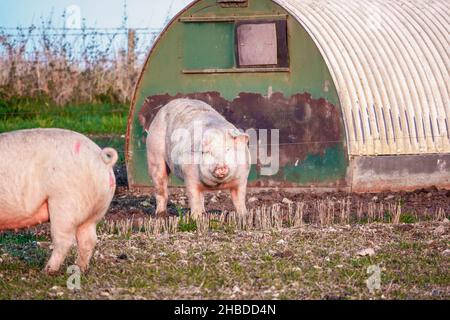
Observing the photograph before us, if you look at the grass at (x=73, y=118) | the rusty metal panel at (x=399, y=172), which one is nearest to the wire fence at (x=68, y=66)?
the grass at (x=73, y=118)

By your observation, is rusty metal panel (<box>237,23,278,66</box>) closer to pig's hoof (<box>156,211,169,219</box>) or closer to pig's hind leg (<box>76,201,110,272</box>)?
pig's hoof (<box>156,211,169,219</box>)

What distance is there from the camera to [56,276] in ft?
30.7

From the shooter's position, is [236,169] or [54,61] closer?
[236,169]

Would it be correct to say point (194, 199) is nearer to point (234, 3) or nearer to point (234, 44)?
point (234, 44)

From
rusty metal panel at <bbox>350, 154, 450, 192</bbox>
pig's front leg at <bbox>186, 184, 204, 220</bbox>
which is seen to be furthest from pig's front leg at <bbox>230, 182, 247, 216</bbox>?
rusty metal panel at <bbox>350, 154, 450, 192</bbox>

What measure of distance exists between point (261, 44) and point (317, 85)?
3.36 feet

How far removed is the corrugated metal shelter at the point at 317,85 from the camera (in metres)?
15.0

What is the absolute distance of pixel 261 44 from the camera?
51.4 ft

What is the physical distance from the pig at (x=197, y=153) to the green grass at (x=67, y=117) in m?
7.58

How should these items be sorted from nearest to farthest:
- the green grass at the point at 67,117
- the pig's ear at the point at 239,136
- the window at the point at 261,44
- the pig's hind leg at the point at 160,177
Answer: the pig's ear at the point at 239,136, the pig's hind leg at the point at 160,177, the window at the point at 261,44, the green grass at the point at 67,117

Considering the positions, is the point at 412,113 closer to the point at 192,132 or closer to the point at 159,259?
the point at 192,132

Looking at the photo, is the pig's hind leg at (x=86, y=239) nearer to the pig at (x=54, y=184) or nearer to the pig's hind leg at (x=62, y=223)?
the pig at (x=54, y=184)
